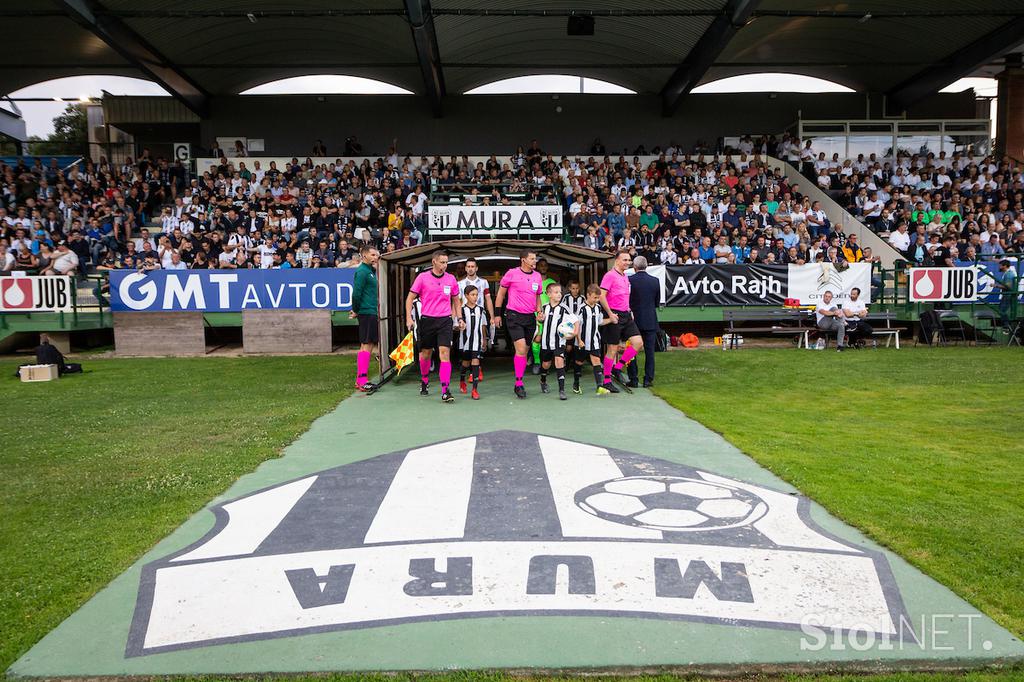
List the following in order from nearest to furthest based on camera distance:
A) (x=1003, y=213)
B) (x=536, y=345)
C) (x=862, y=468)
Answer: (x=862, y=468) < (x=536, y=345) < (x=1003, y=213)

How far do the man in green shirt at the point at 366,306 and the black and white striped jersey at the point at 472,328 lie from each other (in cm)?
155

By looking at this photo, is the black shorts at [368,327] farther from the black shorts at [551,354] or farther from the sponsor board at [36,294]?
the sponsor board at [36,294]

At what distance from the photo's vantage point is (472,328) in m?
10.8

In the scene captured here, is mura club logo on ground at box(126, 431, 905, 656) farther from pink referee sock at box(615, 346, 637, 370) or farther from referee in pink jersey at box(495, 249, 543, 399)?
pink referee sock at box(615, 346, 637, 370)

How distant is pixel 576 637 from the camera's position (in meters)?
3.47

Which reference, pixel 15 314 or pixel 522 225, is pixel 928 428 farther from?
pixel 15 314

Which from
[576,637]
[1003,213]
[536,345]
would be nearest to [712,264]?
[536,345]

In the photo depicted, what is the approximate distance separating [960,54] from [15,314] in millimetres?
32152

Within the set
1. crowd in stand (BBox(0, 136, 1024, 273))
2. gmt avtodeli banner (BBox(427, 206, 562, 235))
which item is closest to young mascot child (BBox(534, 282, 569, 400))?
crowd in stand (BBox(0, 136, 1024, 273))

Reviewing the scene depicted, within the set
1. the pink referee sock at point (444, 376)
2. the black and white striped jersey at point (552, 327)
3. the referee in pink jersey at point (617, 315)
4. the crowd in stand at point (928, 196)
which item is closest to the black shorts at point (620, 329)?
the referee in pink jersey at point (617, 315)

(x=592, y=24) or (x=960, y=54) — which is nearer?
(x=592, y=24)

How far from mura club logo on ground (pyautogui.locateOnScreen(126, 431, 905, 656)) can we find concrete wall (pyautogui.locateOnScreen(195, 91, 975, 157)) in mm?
29756

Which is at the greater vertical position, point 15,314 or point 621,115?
point 621,115

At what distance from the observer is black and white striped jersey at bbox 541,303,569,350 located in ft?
34.6
